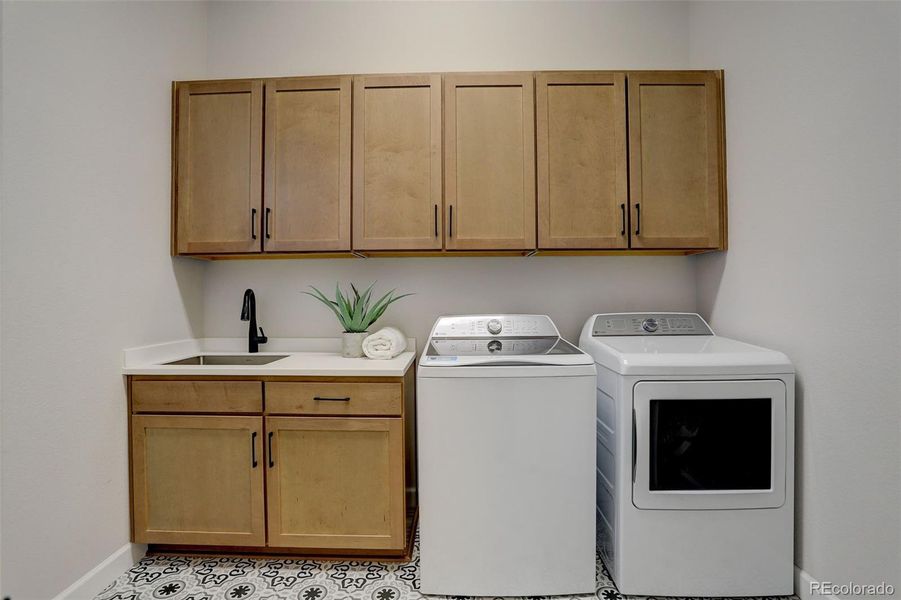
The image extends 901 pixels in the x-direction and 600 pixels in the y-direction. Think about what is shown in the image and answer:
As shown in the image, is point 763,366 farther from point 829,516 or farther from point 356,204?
point 356,204

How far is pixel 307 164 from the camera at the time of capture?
1.92 m

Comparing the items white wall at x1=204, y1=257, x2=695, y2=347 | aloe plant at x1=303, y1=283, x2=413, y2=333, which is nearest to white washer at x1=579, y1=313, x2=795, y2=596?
white wall at x1=204, y1=257, x2=695, y2=347

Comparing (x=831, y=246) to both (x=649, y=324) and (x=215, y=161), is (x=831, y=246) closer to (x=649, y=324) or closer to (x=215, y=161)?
(x=649, y=324)

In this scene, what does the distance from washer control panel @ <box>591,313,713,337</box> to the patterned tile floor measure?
40.7 inches

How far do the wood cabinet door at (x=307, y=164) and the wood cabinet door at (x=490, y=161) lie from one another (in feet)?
1.67

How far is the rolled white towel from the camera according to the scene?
190 centimetres

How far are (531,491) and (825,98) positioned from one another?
1.73 metres

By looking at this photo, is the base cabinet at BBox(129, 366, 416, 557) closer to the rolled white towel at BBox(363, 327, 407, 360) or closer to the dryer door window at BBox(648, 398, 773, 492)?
the rolled white towel at BBox(363, 327, 407, 360)

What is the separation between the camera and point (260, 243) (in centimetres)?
193

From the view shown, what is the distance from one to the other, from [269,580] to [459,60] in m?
2.68

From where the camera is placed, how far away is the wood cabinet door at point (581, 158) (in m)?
1.88

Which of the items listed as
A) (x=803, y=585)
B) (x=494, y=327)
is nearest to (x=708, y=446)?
(x=803, y=585)

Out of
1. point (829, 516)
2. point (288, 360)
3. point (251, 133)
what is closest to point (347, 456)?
point (288, 360)

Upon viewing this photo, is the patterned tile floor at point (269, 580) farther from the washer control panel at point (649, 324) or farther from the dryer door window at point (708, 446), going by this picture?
the washer control panel at point (649, 324)
